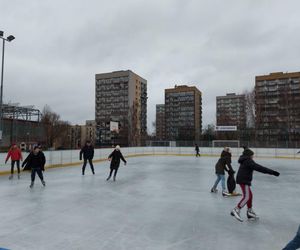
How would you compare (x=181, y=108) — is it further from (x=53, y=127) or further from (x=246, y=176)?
(x=246, y=176)

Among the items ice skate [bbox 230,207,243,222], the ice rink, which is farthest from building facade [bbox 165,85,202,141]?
ice skate [bbox 230,207,243,222]

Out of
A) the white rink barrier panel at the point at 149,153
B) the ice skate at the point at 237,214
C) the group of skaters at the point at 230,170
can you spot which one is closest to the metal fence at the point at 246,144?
the white rink barrier panel at the point at 149,153

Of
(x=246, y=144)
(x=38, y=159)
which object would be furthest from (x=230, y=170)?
(x=246, y=144)

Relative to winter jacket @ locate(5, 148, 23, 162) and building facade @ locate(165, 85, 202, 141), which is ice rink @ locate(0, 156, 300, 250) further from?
building facade @ locate(165, 85, 202, 141)

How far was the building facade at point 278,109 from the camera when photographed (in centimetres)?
4591

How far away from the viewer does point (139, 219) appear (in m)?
5.44

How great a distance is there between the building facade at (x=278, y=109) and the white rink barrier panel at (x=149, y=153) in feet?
32.5

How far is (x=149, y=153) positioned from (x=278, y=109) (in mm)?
46941

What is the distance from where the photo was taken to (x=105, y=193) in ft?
27.1

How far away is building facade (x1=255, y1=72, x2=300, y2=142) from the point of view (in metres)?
45.9

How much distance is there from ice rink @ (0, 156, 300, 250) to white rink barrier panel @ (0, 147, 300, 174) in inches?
326

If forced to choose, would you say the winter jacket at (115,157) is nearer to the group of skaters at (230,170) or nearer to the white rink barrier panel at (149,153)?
the group of skaters at (230,170)

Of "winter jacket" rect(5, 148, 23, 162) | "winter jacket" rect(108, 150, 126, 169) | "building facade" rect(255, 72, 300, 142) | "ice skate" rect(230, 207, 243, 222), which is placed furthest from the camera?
"building facade" rect(255, 72, 300, 142)

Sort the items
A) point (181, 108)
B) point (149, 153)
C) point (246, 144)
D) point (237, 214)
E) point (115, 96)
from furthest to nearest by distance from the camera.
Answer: point (181, 108), point (115, 96), point (149, 153), point (246, 144), point (237, 214)
